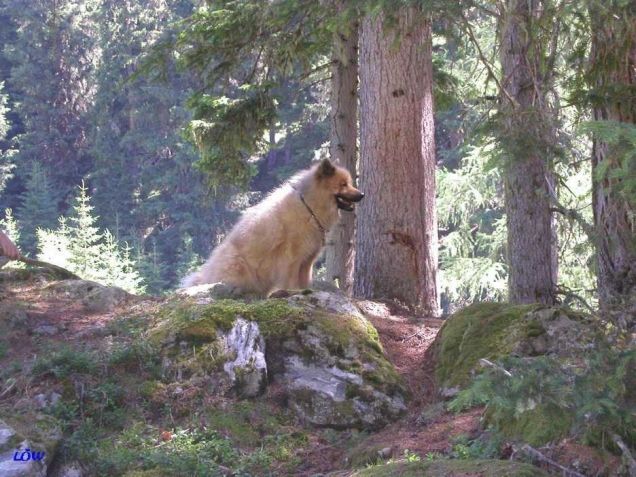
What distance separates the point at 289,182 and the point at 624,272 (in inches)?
179

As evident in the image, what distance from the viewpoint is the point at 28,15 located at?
46.6 meters

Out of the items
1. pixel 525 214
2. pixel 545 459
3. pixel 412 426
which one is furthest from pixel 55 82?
pixel 545 459

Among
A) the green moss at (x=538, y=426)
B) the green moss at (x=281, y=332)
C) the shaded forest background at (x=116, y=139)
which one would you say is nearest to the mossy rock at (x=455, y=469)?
the green moss at (x=538, y=426)

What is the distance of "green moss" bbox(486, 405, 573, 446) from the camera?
3.65 m

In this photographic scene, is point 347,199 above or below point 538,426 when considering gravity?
above

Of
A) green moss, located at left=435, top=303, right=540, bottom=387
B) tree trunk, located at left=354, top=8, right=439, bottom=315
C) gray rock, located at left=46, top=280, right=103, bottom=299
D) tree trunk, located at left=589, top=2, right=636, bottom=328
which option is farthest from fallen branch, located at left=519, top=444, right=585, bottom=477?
gray rock, located at left=46, top=280, right=103, bottom=299

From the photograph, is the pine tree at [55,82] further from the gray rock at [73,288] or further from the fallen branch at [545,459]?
the fallen branch at [545,459]

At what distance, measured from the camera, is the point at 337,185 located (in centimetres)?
953

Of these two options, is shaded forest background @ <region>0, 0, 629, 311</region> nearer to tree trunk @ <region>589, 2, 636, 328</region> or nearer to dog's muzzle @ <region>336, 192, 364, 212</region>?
dog's muzzle @ <region>336, 192, 364, 212</region>

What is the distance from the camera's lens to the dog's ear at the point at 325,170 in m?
9.41

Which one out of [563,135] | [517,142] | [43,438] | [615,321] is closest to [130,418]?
[43,438]

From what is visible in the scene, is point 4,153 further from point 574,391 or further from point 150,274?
point 574,391

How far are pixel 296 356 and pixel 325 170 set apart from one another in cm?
374

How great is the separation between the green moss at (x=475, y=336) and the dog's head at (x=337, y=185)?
3.06 metres
